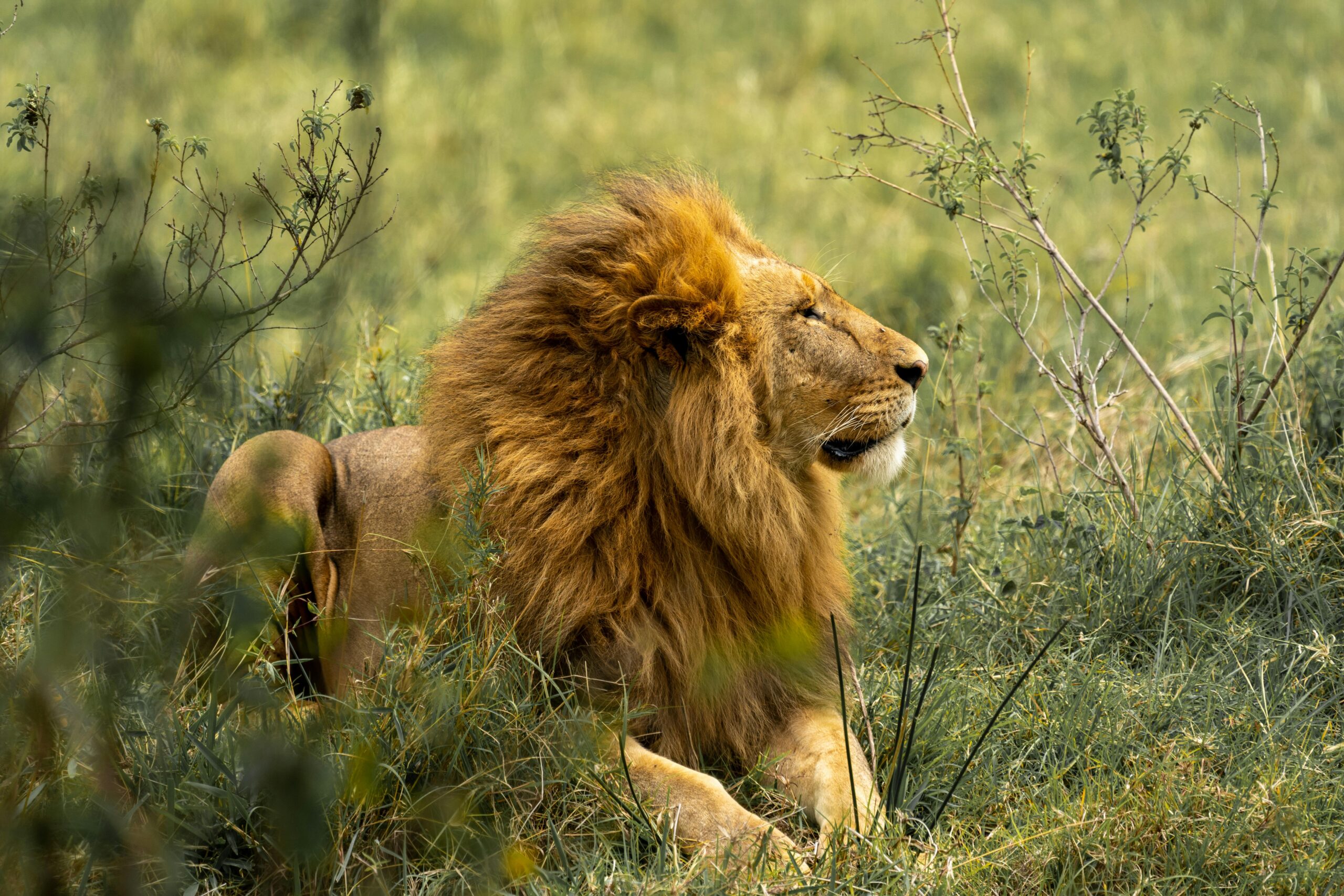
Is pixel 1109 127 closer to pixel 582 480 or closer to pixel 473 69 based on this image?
pixel 582 480

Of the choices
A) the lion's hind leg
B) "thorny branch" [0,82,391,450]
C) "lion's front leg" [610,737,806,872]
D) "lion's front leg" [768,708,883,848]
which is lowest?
"lion's front leg" [768,708,883,848]

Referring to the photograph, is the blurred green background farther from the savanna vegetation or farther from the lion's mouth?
the lion's mouth

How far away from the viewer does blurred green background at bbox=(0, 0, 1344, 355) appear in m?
7.20

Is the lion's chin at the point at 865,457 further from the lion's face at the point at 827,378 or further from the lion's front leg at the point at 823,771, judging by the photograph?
the lion's front leg at the point at 823,771

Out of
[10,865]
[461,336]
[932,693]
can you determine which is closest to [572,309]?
[461,336]

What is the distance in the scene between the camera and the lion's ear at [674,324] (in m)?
2.94

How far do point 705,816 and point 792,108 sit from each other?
302 inches

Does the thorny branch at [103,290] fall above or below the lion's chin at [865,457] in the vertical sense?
above

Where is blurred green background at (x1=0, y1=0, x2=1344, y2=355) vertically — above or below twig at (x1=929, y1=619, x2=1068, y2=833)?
above

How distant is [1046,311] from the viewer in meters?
6.89

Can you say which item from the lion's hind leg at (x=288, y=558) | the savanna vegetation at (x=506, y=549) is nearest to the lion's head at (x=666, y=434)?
the savanna vegetation at (x=506, y=549)

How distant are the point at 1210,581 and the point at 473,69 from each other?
7489mm

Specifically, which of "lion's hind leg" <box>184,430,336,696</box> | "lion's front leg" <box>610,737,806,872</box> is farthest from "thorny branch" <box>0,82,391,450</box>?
"lion's front leg" <box>610,737,806,872</box>

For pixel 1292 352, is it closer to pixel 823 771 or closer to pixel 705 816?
pixel 823 771
